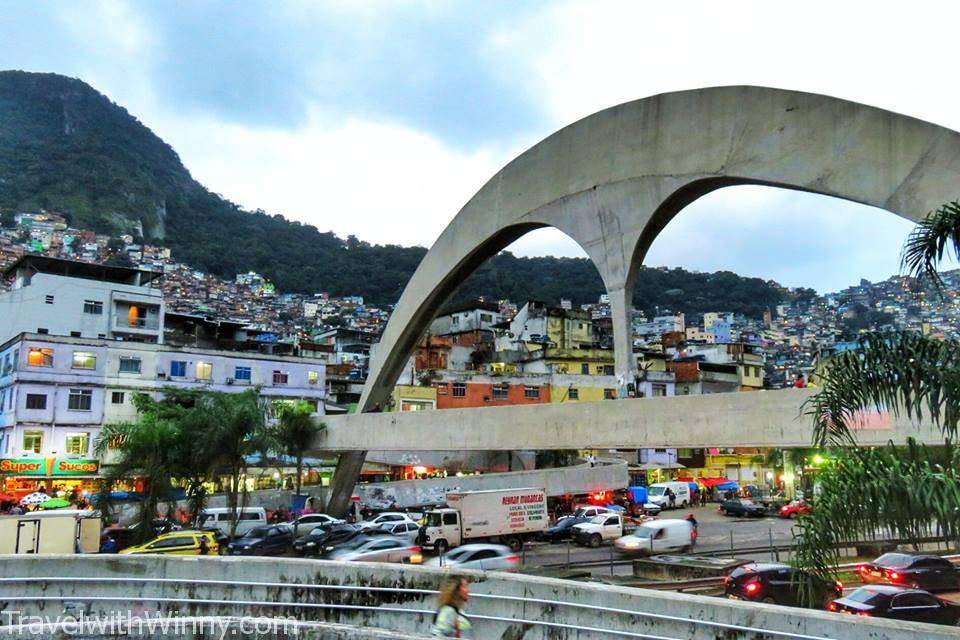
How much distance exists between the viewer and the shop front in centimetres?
3606

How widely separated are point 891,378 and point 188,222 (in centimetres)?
16451

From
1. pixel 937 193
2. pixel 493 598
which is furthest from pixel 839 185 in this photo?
pixel 493 598

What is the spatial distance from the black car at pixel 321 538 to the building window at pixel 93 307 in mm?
30773

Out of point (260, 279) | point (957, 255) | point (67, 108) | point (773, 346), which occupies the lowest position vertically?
point (957, 255)

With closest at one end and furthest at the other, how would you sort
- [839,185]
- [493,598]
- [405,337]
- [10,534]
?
[493,598], [839,185], [10,534], [405,337]

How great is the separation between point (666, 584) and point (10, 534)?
15632mm

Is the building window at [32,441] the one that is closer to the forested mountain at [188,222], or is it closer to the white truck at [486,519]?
the white truck at [486,519]

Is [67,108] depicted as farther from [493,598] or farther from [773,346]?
[493,598]

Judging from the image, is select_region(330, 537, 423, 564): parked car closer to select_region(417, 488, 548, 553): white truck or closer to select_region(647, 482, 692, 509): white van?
select_region(417, 488, 548, 553): white truck

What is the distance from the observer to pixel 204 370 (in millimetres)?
44062

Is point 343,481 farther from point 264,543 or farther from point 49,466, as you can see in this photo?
point 49,466

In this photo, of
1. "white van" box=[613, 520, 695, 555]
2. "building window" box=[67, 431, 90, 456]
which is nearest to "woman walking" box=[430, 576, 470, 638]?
"white van" box=[613, 520, 695, 555]

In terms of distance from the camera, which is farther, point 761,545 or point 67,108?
point 67,108

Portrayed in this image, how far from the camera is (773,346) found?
157m
